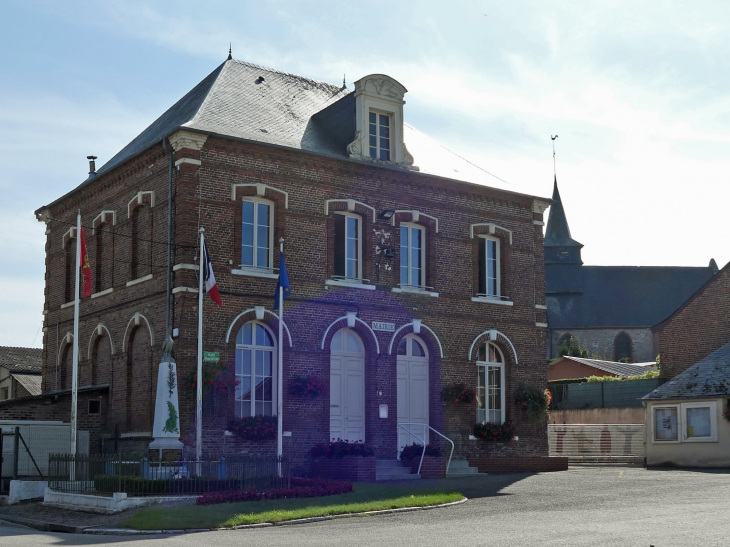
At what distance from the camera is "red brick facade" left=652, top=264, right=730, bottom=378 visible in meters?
31.0

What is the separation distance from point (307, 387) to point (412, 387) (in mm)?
3583

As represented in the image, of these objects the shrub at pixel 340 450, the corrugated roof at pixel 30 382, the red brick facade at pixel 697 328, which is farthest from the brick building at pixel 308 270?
the corrugated roof at pixel 30 382

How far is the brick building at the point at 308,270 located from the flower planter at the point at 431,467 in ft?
3.24

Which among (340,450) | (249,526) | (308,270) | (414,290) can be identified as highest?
(308,270)

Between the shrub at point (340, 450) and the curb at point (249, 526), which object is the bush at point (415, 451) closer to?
the shrub at point (340, 450)

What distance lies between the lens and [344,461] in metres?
21.5

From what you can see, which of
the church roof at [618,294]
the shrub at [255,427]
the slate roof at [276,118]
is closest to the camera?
the shrub at [255,427]

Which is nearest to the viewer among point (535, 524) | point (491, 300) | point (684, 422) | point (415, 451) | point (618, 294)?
point (535, 524)

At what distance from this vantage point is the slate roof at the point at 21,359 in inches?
1710

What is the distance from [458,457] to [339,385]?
3.78 m

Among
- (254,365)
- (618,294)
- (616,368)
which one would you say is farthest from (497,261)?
(618,294)

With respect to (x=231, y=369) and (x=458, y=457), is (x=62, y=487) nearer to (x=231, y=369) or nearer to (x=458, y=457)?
(x=231, y=369)

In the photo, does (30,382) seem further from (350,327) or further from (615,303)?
(615,303)

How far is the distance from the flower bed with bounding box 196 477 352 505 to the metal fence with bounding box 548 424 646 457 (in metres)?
12.2
